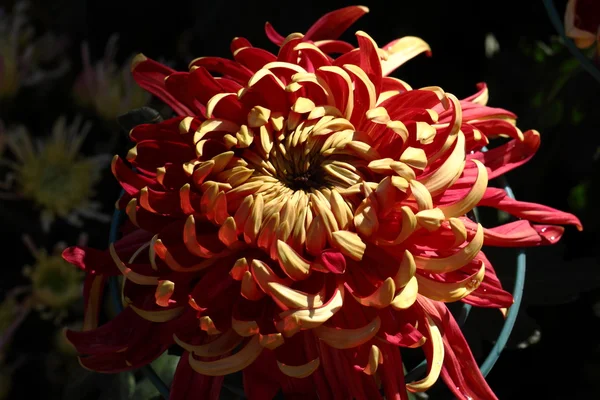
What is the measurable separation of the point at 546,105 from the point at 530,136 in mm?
388

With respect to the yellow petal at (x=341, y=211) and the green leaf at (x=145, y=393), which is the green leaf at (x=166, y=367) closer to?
the green leaf at (x=145, y=393)

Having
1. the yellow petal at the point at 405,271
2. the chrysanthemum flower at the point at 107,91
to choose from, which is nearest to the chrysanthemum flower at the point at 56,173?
the chrysanthemum flower at the point at 107,91

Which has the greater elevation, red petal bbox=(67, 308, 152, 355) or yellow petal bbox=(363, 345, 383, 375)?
yellow petal bbox=(363, 345, 383, 375)

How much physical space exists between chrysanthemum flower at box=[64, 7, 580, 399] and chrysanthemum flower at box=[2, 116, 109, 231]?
0.42m

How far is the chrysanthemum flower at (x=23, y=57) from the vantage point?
118 centimetres

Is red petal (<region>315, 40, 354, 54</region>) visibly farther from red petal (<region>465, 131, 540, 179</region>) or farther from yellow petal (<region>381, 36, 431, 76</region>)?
red petal (<region>465, 131, 540, 179</region>)

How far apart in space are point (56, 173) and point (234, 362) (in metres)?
0.62

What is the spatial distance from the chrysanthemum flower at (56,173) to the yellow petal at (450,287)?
62cm

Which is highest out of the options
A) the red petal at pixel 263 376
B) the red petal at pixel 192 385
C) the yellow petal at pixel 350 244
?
the yellow petal at pixel 350 244

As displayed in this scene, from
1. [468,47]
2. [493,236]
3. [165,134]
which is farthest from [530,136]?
[468,47]

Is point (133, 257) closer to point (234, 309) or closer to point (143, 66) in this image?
point (234, 309)

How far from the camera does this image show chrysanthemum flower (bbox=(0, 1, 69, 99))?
118cm

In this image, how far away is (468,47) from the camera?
1.40 meters

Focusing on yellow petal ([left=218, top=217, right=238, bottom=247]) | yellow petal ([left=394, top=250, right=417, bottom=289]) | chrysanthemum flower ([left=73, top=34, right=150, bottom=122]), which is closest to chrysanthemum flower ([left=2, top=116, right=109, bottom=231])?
chrysanthemum flower ([left=73, top=34, right=150, bottom=122])
